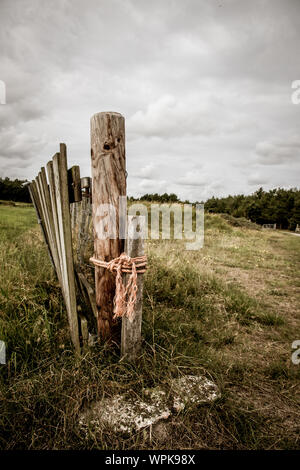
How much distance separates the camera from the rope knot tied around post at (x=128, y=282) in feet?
5.80

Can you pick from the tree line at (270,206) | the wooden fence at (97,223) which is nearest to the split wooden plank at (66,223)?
the wooden fence at (97,223)

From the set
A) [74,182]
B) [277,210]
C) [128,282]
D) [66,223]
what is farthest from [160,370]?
[277,210]

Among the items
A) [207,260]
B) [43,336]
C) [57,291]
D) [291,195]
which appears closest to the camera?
[43,336]

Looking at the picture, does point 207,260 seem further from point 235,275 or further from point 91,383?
point 91,383

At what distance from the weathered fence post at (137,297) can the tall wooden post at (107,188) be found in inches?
5.7

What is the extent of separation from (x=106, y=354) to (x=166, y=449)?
0.74m

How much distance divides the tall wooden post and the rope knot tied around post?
11cm

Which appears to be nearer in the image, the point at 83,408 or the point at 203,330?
the point at 83,408

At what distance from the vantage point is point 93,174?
1.82 metres

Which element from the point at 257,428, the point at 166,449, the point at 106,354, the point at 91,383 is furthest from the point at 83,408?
the point at 257,428

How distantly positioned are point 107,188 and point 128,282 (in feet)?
2.31

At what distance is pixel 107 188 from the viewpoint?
5.85 feet

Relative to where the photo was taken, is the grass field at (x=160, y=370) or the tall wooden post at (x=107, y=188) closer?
the grass field at (x=160, y=370)

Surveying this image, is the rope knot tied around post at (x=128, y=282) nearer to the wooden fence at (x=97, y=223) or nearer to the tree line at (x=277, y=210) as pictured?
the wooden fence at (x=97, y=223)
